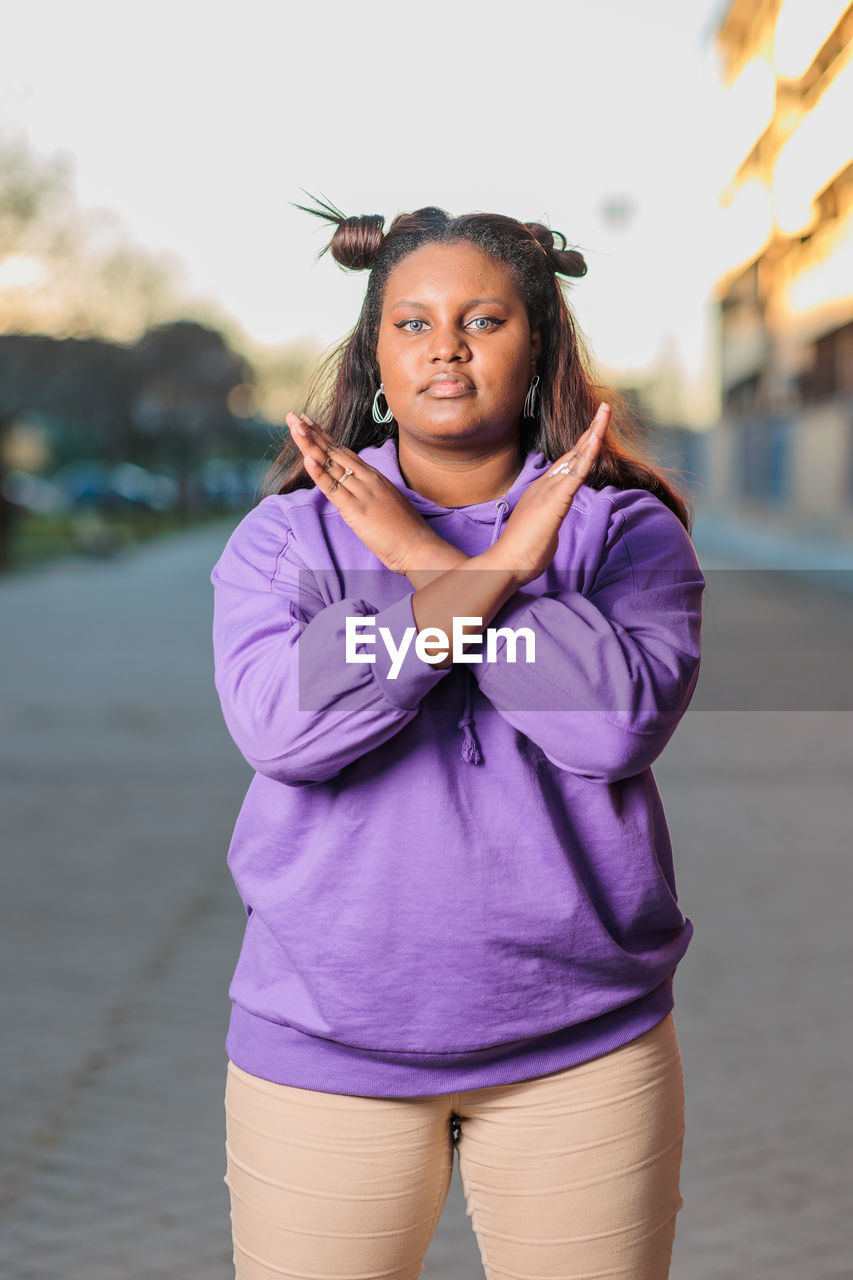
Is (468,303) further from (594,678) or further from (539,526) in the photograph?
(594,678)

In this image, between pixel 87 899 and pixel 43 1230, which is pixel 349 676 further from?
pixel 87 899

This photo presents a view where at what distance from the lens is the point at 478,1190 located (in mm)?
1860

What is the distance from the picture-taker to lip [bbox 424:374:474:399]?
1.81m

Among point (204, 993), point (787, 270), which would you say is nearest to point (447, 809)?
point (204, 993)

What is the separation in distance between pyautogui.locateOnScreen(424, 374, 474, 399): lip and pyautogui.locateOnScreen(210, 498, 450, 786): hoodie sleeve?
237 millimetres

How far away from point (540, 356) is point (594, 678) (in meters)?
0.44

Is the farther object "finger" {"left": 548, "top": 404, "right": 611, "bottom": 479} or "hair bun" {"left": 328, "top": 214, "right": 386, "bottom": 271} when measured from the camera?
"hair bun" {"left": 328, "top": 214, "right": 386, "bottom": 271}

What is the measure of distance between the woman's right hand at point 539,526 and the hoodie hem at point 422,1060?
1.78 feet

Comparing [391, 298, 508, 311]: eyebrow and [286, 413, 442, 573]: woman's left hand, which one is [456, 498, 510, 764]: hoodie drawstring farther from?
[391, 298, 508, 311]: eyebrow

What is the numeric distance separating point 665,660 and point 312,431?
0.48 metres

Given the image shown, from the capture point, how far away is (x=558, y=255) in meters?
1.90

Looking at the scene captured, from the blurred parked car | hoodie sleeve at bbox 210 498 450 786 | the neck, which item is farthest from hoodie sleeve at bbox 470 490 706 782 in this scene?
the blurred parked car

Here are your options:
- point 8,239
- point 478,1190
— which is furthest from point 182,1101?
point 8,239

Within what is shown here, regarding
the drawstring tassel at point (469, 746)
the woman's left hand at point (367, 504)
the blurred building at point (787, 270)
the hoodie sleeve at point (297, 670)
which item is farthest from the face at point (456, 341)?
the blurred building at point (787, 270)
